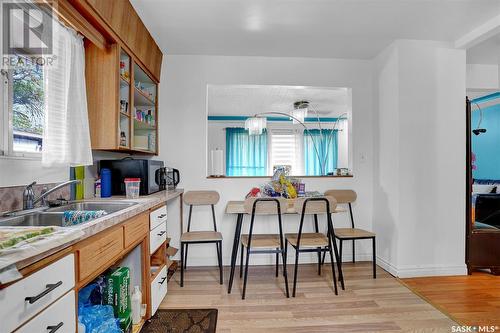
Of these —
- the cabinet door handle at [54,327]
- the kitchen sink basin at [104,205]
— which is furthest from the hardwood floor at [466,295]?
the kitchen sink basin at [104,205]

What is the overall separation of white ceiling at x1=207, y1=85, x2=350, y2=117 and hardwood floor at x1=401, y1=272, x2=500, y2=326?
2871 millimetres

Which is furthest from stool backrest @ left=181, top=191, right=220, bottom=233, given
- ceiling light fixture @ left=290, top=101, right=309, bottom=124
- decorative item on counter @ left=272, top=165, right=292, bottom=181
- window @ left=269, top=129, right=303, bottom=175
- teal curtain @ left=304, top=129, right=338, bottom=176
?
teal curtain @ left=304, top=129, right=338, bottom=176

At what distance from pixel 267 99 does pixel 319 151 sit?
2608mm

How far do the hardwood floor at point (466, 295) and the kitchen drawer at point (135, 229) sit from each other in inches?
91.1

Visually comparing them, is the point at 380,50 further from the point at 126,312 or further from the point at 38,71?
the point at 126,312

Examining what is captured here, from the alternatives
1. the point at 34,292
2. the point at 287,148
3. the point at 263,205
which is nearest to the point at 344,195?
the point at 263,205

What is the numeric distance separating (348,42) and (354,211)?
186 cm

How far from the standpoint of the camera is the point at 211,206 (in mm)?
2898

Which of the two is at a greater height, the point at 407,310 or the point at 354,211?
the point at 354,211

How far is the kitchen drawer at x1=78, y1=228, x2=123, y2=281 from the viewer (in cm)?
105

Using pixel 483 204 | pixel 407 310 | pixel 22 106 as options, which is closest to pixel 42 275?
pixel 22 106

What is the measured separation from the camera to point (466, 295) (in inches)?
86.9

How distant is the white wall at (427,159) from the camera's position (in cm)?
259

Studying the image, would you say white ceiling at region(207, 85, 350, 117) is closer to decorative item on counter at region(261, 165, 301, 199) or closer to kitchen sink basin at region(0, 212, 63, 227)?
decorative item on counter at region(261, 165, 301, 199)
